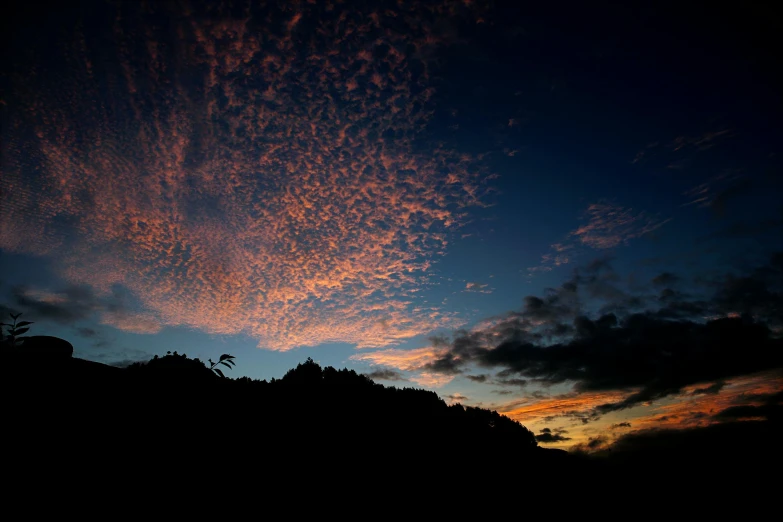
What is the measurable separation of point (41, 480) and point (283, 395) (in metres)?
16.7

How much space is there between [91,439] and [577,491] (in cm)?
3329

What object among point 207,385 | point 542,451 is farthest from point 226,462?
point 542,451

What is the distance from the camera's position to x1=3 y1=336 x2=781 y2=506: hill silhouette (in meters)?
9.45

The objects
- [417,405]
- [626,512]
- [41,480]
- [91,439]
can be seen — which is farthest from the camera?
[417,405]

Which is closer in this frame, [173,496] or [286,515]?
[173,496]

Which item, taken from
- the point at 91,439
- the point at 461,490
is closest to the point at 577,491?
the point at 461,490

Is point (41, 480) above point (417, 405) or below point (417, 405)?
below

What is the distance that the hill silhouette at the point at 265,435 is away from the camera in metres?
9.45

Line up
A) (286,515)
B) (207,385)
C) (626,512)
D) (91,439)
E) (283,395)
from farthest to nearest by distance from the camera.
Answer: (626,512), (283,395), (207,385), (286,515), (91,439)

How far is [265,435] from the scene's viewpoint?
15.9 metres

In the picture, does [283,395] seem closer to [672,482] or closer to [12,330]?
[12,330]

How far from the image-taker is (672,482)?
29.2 meters

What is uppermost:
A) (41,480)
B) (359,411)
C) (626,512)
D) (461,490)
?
(359,411)

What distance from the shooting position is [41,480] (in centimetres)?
781
